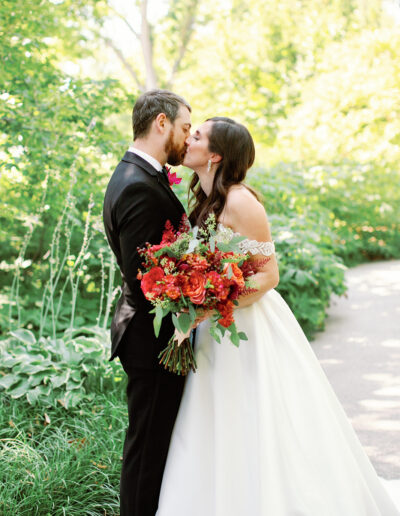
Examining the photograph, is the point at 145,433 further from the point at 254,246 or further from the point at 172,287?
the point at 254,246

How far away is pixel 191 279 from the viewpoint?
211cm

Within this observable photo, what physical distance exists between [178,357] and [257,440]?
547 mm

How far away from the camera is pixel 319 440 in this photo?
8.36 feet

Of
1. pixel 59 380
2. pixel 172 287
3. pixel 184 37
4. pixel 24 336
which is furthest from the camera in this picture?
pixel 184 37

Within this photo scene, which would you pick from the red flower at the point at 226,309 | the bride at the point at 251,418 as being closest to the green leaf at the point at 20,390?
the bride at the point at 251,418

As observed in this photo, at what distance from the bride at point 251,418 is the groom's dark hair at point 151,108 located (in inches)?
7.9

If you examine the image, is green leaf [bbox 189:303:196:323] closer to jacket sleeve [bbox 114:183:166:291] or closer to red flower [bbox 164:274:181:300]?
red flower [bbox 164:274:181:300]

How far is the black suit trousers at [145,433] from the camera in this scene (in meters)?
2.48

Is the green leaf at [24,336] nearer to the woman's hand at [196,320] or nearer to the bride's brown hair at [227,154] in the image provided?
the bride's brown hair at [227,154]

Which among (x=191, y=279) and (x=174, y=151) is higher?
(x=174, y=151)

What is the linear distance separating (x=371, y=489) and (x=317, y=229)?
5200mm

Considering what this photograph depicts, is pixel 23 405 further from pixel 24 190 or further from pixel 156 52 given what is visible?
pixel 156 52

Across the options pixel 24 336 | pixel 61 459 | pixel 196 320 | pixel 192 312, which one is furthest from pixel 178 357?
pixel 24 336

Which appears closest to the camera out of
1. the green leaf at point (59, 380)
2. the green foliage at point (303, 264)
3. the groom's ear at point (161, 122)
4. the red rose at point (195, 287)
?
the red rose at point (195, 287)
